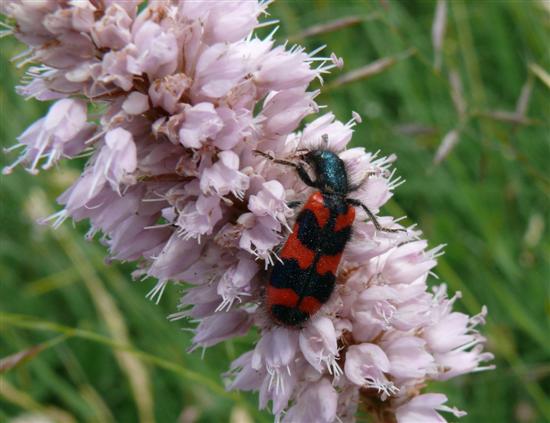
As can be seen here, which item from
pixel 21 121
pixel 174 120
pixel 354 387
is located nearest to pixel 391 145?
pixel 21 121

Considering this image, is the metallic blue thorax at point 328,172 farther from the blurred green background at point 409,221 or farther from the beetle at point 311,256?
the blurred green background at point 409,221

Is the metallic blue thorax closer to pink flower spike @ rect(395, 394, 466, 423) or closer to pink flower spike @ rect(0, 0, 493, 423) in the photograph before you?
pink flower spike @ rect(0, 0, 493, 423)

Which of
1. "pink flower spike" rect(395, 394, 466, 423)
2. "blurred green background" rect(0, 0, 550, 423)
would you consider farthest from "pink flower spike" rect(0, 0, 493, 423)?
"blurred green background" rect(0, 0, 550, 423)

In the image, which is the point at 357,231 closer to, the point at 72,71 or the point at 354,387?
the point at 354,387

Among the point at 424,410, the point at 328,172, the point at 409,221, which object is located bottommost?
the point at 409,221

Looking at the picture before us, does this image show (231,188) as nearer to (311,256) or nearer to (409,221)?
(311,256)

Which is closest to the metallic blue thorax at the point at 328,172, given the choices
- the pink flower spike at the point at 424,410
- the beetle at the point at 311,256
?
the beetle at the point at 311,256

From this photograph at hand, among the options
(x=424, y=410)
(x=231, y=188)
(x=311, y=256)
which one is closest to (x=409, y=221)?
(x=424, y=410)

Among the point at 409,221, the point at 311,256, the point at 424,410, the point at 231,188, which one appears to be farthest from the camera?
the point at 409,221
